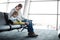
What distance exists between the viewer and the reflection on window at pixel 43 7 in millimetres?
5539

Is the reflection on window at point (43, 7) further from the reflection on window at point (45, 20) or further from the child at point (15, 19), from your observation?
the child at point (15, 19)

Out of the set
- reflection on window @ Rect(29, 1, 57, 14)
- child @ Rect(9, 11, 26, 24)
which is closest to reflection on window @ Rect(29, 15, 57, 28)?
reflection on window @ Rect(29, 1, 57, 14)

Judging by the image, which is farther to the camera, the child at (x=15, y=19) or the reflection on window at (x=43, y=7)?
the reflection on window at (x=43, y=7)

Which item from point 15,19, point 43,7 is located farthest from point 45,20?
point 15,19

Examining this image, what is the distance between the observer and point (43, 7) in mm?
5645

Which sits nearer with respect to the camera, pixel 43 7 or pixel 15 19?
pixel 15 19

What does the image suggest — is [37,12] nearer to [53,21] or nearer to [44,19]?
[44,19]

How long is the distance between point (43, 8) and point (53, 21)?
0.73 meters

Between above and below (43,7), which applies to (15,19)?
below

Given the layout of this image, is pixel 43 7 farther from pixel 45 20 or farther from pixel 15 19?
pixel 15 19

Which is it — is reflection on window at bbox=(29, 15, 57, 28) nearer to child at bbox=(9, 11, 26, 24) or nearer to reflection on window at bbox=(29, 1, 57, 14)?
reflection on window at bbox=(29, 1, 57, 14)

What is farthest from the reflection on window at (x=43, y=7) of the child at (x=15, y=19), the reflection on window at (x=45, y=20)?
the child at (x=15, y=19)

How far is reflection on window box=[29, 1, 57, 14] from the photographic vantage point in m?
5.54

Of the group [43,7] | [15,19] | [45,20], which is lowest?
[45,20]
